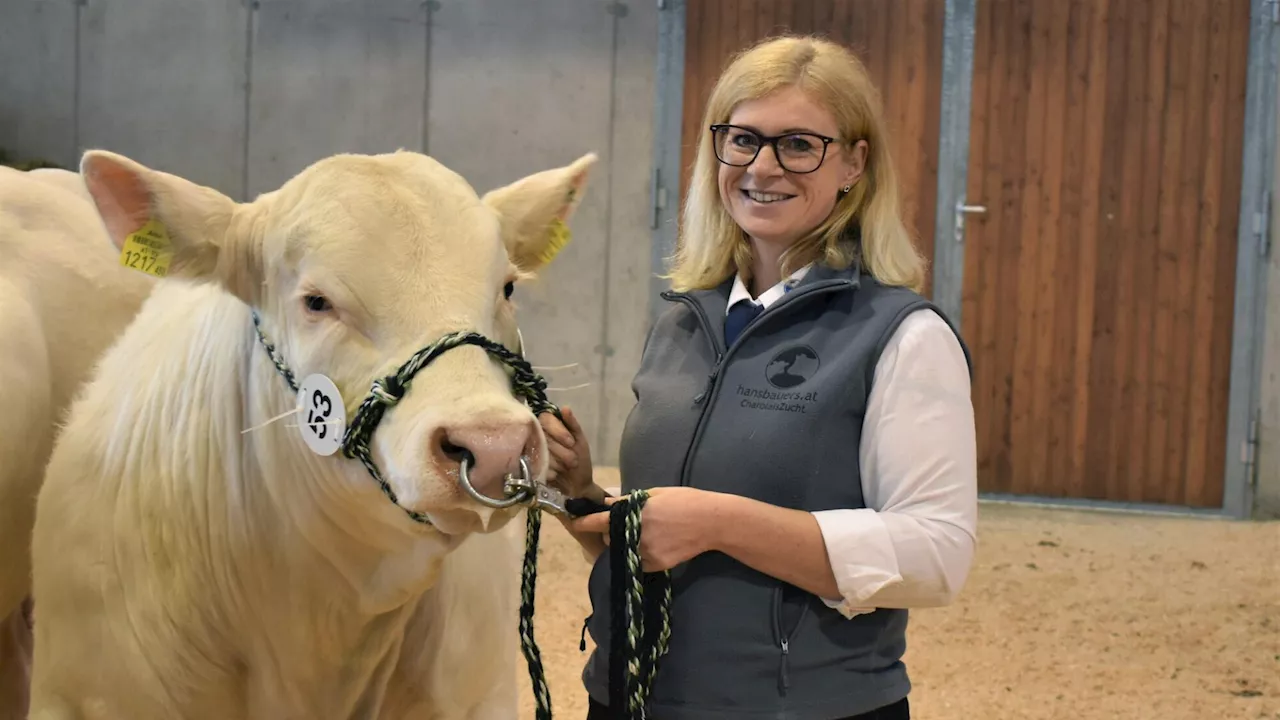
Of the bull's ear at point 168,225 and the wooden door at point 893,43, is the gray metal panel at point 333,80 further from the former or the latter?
the bull's ear at point 168,225

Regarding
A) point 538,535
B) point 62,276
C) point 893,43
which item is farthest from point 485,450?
point 893,43

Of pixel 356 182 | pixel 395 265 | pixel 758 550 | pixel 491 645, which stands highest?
pixel 356 182

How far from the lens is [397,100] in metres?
7.18

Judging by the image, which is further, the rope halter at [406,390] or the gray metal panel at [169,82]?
the gray metal panel at [169,82]

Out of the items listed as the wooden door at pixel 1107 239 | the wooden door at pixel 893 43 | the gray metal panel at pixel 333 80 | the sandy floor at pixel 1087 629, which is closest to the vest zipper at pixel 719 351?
the sandy floor at pixel 1087 629

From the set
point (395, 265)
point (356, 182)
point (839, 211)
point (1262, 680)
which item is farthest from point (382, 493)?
point (1262, 680)

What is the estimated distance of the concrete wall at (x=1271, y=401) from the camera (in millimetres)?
6316

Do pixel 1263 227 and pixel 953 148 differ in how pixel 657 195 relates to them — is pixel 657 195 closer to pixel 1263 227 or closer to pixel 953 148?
pixel 953 148

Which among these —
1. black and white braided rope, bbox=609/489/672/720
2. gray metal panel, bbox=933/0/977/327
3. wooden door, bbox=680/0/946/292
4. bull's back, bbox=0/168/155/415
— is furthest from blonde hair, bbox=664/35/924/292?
gray metal panel, bbox=933/0/977/327

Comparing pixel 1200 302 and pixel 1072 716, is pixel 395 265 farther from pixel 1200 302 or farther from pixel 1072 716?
pixel 1200 302

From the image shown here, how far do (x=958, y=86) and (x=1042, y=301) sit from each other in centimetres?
128

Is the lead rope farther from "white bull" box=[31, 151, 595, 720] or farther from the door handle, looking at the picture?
the door handle

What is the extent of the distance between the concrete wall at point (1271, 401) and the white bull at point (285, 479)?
5.46 m

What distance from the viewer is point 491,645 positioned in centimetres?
210
